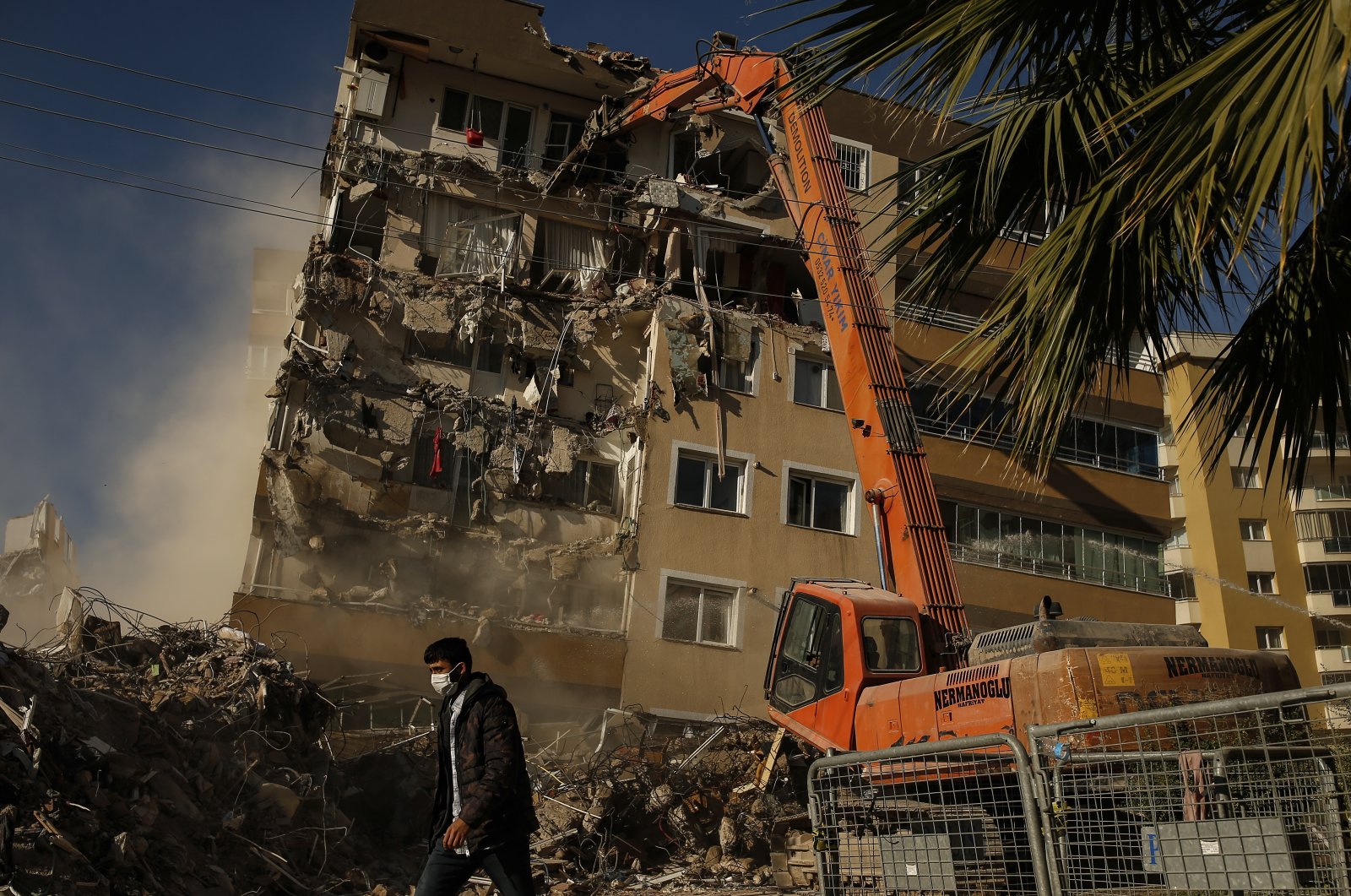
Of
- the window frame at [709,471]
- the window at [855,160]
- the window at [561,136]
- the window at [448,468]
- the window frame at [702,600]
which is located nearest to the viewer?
the window at [448,468]

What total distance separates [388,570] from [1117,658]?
571 inches

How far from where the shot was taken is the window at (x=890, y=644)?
10.2m

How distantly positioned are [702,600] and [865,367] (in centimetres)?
1020

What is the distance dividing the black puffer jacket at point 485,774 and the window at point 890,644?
5.60m

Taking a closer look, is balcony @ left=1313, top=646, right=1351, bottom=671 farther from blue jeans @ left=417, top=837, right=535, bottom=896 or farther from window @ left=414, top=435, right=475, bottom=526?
blue jeans @ left=417, top=837, right=535, bottom=896

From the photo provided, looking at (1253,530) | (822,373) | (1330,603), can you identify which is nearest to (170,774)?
(822,373)

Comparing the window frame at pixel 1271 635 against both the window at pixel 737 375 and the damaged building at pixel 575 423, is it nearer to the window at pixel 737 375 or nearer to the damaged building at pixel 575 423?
the damaged building at pixel 575 423

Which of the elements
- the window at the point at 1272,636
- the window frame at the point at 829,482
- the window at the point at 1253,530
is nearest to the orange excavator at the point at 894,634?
the window frame at the point at 829,482

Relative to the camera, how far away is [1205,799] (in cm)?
370

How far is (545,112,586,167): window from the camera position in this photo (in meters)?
24.8

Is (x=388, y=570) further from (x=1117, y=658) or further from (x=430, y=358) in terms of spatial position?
(x=1117, y=658)

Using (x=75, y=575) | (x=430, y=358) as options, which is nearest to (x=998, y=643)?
(x=430, y=358)

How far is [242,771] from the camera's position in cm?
961

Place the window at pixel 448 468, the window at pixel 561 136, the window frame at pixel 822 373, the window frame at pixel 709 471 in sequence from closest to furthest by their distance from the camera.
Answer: the window at pixel 448 468 < the window frame at pixel 709 471 < the window frame at pixel 822 373 < the window at pixel 561 136
